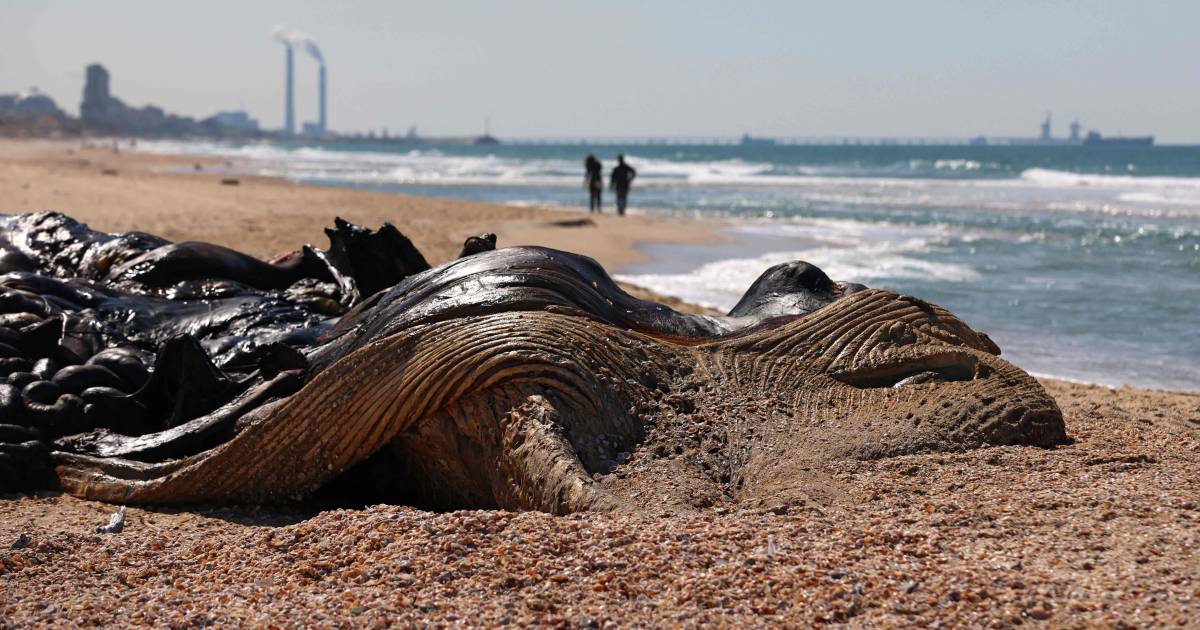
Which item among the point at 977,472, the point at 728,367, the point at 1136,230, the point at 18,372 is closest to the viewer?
the point at 977,472

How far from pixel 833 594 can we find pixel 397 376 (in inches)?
80.3

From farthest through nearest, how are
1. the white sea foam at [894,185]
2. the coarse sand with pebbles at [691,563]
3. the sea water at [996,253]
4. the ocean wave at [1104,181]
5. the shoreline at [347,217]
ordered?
the ocean wave at [1104,181] < the white sea foam at [894,185] < the shoreline at [347,217] < the sea water at [996,253] < the coarse sand with pebbles at [691,563]

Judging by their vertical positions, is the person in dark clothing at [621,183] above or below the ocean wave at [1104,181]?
below

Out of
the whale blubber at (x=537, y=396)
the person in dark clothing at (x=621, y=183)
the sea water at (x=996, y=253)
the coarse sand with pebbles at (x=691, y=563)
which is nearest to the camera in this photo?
the coarse sand with pebbles at (x=691, y=563)

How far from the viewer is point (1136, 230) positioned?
2405 cm

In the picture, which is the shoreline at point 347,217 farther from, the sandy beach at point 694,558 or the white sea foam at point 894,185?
the white sea foam at point 894,185

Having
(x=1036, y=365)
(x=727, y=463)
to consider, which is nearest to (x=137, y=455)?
(x=727, y=463)

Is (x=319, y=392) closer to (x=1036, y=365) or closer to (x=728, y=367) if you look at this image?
(x=728, y=367)

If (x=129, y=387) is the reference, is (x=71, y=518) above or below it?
below

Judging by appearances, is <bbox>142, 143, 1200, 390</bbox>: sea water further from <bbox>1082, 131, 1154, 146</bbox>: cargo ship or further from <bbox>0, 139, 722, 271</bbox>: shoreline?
<bbox>1082, 131, 1154, 146</bbox>: cargo ship

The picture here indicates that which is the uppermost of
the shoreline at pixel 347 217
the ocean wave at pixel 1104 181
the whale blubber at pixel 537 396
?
the ocean wave at pixel 1104 181

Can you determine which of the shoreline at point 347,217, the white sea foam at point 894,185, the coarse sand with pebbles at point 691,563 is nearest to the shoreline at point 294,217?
the shoreline at point 347,217

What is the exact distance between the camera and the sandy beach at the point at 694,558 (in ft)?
10.6

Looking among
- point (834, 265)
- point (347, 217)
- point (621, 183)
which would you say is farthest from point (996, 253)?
point (347, 217)
